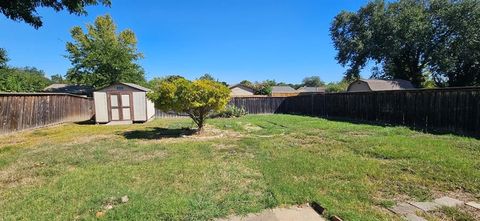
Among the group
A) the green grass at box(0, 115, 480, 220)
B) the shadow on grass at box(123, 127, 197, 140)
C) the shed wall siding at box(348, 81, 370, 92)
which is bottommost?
the green grass at box(0, 115, 480, 220)

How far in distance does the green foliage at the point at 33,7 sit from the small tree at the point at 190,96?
281 centimetres

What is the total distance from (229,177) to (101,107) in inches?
492

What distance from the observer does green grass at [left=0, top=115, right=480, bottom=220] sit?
3.02 meters

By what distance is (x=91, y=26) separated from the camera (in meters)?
26.9

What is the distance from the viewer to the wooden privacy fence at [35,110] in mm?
9945

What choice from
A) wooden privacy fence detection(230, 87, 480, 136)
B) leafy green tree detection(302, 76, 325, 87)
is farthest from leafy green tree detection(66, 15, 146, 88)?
leafy green tree detection(302, 76, 325, 87)

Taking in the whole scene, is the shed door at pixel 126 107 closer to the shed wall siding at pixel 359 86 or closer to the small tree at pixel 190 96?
the small tree at pixel 190 96

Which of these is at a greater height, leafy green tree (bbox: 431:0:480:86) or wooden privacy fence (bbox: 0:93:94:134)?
leafy green tree (bbox: 431:0:480:86)

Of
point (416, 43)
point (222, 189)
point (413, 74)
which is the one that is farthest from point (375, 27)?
point (222, 189)

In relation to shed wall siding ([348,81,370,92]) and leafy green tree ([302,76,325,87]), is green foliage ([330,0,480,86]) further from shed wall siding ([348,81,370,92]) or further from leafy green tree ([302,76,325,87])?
leafy green tree ([302,76,325,87])

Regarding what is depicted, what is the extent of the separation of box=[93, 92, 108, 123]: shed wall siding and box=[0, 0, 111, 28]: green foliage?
7919 millimetres

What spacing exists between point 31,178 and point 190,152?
8.85 ft

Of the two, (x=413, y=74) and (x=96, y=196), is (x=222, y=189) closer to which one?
(x=96, y=196)

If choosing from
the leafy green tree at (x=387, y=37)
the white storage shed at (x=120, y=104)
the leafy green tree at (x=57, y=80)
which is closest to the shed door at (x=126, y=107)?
the white storage shed at (x=120, y=104)
